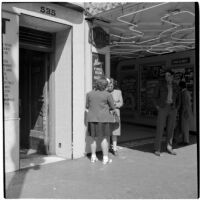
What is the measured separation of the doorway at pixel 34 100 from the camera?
250 inches

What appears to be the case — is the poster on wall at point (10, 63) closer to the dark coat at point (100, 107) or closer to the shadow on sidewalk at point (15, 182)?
the shadow on sidewalk at point (15, 182)

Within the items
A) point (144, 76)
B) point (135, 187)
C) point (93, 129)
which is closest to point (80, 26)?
point (93, 129)

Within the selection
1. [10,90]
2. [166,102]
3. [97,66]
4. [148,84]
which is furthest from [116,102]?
[148,84]

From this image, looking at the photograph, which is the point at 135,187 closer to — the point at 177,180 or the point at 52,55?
the point at 177,180

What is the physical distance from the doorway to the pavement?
1149 mm

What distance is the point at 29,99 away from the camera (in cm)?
682

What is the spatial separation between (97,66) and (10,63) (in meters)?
2.08

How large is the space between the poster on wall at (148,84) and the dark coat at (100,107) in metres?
5.54

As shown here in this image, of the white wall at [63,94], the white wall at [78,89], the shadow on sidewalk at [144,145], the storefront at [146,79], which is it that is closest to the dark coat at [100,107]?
the white wall at [78,89]

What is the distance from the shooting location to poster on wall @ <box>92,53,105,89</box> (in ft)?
20.3

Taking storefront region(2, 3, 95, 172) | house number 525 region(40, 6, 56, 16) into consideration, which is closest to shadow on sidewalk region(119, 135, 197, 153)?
storefront region(2, 3, 95, 172)

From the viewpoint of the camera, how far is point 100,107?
210 inches

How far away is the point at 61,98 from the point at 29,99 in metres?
1.18

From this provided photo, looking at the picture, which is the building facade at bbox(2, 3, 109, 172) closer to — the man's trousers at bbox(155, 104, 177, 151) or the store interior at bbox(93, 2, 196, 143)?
the store interior at bbox(93, 2, 196, 143)
